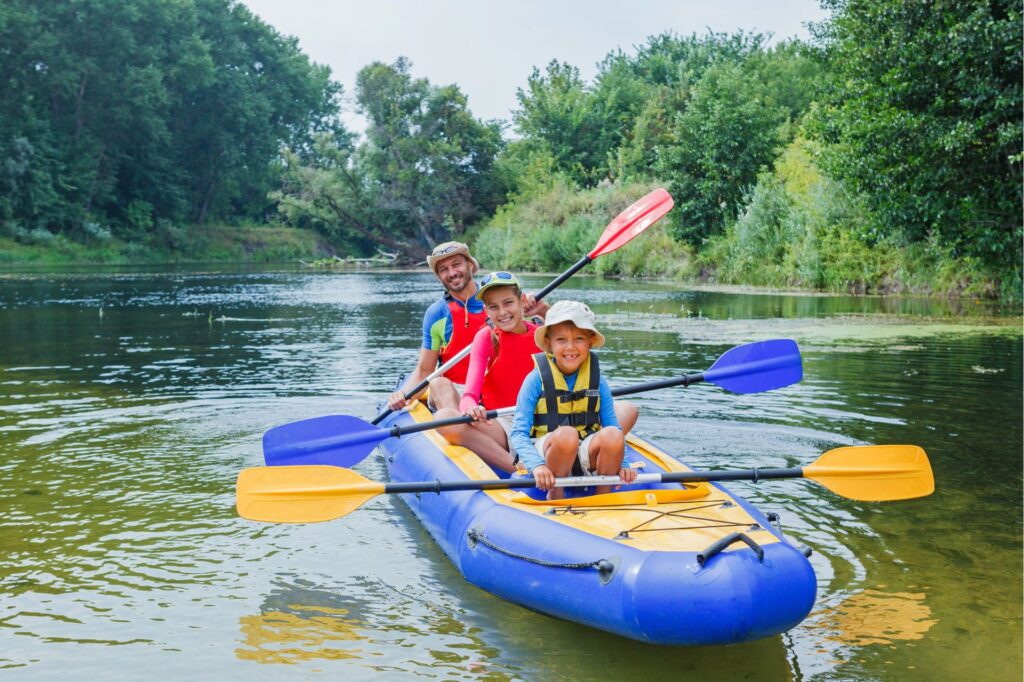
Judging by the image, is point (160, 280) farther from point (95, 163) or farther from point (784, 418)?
point (784, 418)

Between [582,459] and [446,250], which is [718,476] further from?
[446,250]

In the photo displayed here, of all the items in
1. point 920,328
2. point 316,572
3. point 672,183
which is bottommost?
point 316,572

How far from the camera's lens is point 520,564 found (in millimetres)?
3383

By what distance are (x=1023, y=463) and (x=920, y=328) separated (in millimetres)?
6285

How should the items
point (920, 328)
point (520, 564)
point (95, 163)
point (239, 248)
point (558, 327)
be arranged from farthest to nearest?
point (239, 248) < point (95, 163) < point (920, 328) < point (558, 327) < point (520, 564)

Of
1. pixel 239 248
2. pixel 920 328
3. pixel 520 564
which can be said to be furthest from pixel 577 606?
pixel 239 248

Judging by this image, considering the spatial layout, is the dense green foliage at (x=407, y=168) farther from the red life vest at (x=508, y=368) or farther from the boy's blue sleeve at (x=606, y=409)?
the boy's blue sleeve at (x=606, y=409)

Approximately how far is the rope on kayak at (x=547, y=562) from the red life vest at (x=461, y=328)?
1.85m

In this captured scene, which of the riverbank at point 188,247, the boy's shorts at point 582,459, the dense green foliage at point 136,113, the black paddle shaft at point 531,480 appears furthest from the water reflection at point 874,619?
the dense green foliage at point 136,113

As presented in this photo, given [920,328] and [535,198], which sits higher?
[535,198]

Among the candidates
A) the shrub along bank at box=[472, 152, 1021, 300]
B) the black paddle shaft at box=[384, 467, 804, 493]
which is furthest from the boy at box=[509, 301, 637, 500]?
the shrub along bank at box=[472, 152, 1021, 300]

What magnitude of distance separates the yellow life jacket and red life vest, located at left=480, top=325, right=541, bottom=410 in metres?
0.68

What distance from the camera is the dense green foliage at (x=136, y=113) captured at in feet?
114

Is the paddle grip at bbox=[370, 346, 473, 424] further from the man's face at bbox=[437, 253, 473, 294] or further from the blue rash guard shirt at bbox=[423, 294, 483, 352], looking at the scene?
the man's face at bbox=[437, 253, 473, 294]
